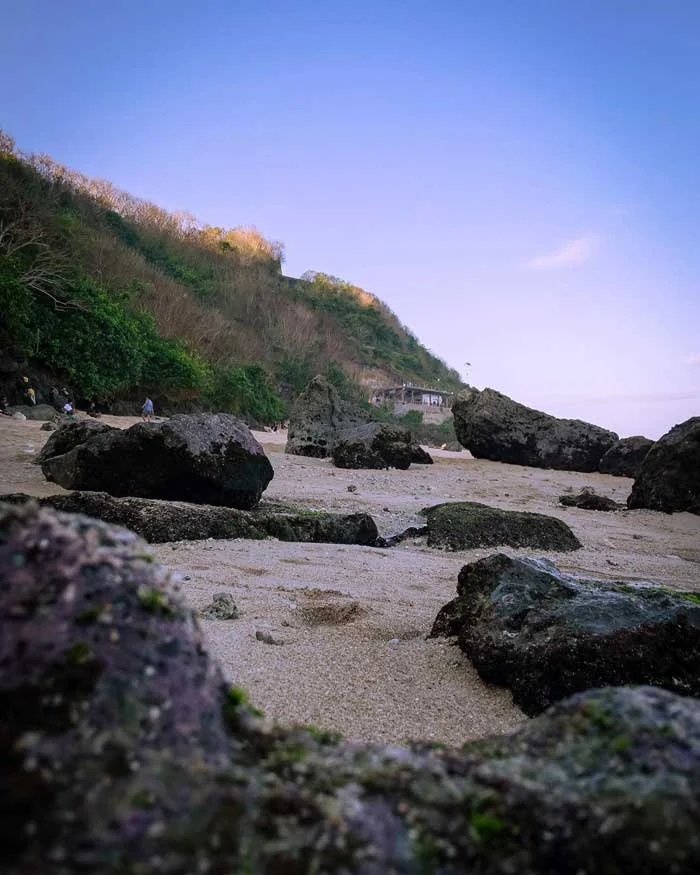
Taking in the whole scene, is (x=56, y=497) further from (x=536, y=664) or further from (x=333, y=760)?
(x=333, y=760)

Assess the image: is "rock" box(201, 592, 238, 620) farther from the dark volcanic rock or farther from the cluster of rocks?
the dark volcanic rock

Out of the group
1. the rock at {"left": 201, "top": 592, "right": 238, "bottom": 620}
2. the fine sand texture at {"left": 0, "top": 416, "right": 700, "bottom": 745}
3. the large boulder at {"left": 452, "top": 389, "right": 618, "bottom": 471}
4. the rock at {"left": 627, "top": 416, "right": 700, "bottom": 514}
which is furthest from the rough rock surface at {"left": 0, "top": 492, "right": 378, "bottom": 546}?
the large boulder at {"left": 452, "top": 389, "right": 618, "bottom": 471}

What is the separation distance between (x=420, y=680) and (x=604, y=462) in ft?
54.5

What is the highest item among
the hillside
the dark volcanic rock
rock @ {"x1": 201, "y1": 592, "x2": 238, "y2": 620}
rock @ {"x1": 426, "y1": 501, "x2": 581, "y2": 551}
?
the hillside

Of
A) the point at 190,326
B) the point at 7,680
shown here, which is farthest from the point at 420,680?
the point at 190,326

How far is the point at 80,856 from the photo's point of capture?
735mm

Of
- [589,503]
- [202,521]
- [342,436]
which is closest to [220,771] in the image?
[202,521]

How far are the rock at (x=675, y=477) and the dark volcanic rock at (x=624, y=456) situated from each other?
7.54m

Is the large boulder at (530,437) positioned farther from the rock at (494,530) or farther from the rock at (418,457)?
the rock at (494,530)

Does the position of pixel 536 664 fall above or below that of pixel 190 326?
below

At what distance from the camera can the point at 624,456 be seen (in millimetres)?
17531

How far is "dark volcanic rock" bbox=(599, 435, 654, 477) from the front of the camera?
17344 mm

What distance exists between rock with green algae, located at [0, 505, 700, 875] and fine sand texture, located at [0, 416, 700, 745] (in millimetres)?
1223

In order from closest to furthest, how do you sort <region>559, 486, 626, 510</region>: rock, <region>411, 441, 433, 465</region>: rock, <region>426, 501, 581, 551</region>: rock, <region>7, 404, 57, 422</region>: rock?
<region>426, 501, 581, 551</region>: rock
<region>559, 486, 626, 510</region>: rock
<region>411, 441, 433, 465</region>: rock
<region>7, 404, 57, 422</region>: rock
